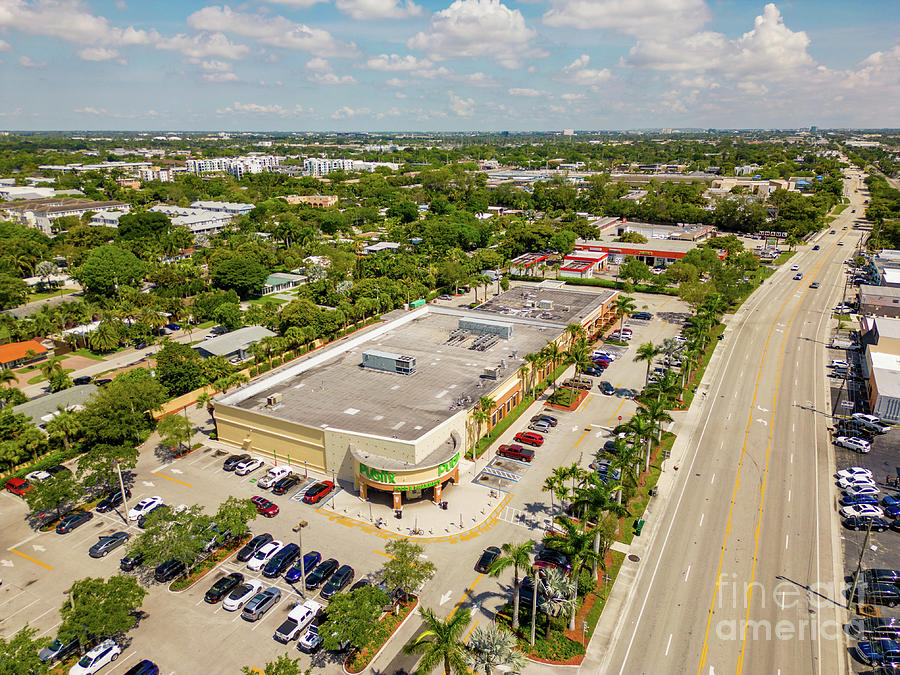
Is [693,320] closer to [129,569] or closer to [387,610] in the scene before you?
[387,610]

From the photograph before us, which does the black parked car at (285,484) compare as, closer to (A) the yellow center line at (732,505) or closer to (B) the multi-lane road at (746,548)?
(B) the multi-lane road at (746,548)

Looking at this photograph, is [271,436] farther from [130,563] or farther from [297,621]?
[297,621]

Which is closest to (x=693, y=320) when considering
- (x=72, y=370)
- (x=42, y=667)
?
(x=42, y=667)

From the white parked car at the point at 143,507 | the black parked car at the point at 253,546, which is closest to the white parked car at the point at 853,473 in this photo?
the black parked car at the point at 253,546

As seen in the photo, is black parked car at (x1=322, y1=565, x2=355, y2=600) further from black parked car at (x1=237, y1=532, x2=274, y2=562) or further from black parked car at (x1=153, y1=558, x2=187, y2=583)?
black parked car at (x1=153, y1=558, x2=187, y2=583)

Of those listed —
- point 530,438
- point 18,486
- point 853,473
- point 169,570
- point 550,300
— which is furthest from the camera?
point 550,300

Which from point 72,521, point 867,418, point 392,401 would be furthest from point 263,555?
point 867,418

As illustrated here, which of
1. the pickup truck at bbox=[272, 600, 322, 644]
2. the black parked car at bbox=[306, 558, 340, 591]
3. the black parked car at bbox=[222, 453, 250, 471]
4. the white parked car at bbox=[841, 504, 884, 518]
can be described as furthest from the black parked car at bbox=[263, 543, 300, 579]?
the white parked car at bbox=[841, 504, 884, 518]
